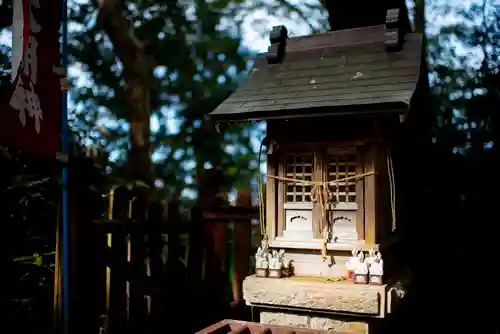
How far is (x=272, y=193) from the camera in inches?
180

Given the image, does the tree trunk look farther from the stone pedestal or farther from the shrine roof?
the stone pedestal

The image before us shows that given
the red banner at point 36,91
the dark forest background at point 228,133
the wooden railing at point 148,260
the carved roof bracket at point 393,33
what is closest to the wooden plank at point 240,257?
the wooden railing at point 148,260

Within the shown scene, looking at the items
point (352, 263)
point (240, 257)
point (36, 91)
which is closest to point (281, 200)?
point (352, 263)

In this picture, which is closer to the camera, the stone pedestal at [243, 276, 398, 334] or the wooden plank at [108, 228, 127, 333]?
the stone pedestal at [243, 276, 398, 334]

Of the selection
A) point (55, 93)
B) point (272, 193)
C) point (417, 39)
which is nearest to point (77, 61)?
point (55, 93)

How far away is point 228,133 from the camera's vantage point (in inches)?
344

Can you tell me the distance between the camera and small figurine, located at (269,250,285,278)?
4.32 metres

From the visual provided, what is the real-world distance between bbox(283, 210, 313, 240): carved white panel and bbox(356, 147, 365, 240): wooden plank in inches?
17.0

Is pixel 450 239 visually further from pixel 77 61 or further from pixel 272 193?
pixel 77 61

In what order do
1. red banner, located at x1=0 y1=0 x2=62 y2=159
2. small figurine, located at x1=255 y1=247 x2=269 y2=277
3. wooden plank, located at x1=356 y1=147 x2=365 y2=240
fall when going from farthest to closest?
small figurine, located at x1=255 y1=247 x2=269 y2=277 → wooden plank, located at x1=356 y1=147 x2=365 y2=240 → red banner, located at x1=0 y1=0 x2=62 y2=159

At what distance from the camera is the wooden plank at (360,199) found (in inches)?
167

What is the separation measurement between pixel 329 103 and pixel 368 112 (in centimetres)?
33

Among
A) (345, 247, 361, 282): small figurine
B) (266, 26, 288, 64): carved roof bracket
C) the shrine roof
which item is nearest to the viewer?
the shrine roof

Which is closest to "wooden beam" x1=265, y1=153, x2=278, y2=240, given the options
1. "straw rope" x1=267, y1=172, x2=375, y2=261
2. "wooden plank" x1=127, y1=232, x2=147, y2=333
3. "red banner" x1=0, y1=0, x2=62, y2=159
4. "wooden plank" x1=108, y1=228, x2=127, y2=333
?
"straw rope" x1=267, y1=172, x2=375, y2=261
